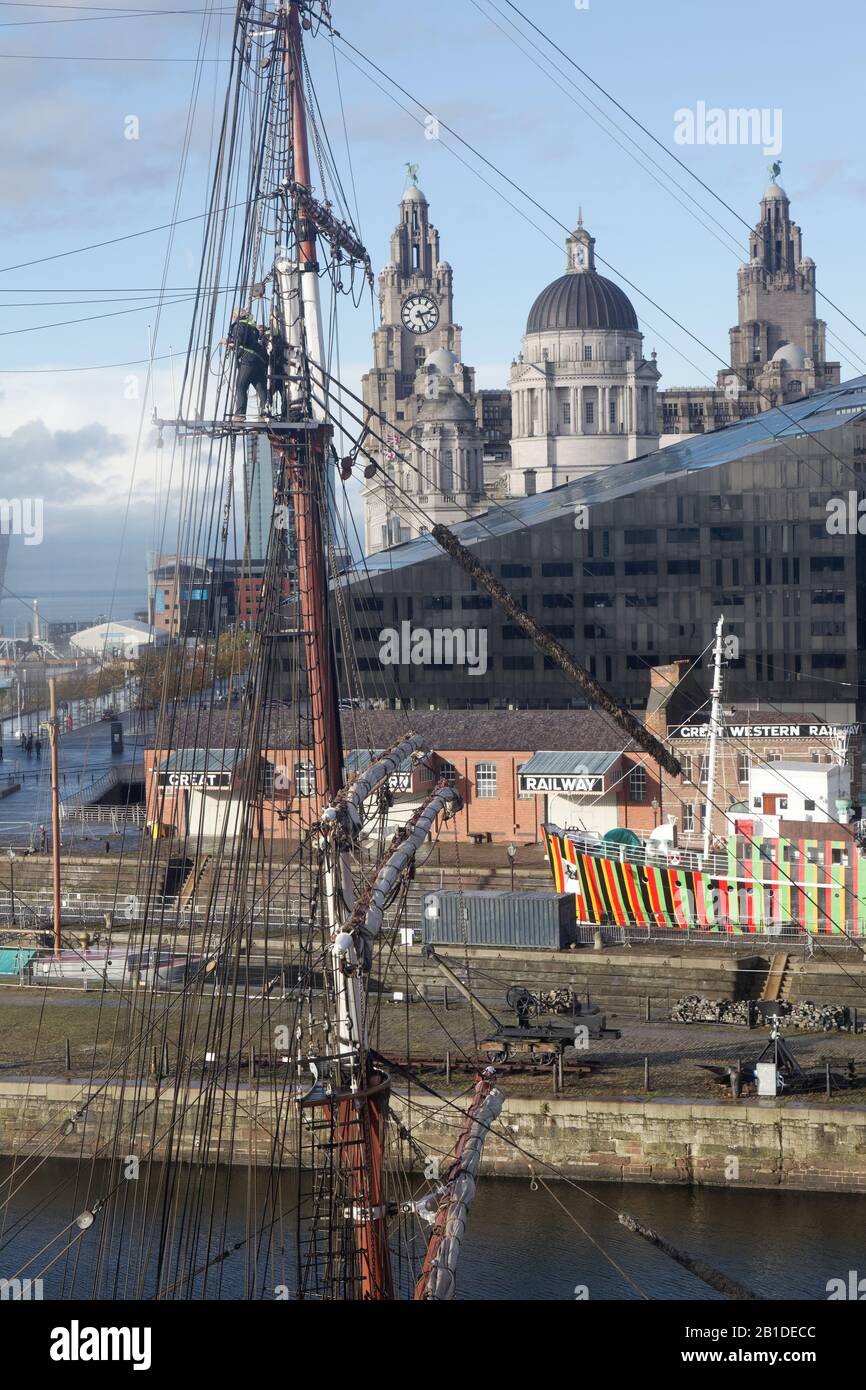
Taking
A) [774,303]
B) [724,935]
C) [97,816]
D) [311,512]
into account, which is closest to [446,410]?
[774,303]

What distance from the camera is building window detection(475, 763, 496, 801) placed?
39.9m

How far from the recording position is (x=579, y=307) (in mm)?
113625

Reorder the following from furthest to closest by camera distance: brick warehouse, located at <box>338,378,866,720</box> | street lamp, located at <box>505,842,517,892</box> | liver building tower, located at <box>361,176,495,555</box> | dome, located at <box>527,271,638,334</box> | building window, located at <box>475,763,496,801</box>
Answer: liver building tower, located at <box>361,176,495,555</box>, dome, located at <box>527,271,638,334</box>, brick warehouse, located at <box>338,378,866,720</box>, building window, located at <box>475,763,496,801</box>, street lamp, located at <box>505,842,517,892</box>

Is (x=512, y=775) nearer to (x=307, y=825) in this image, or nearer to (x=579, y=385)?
(x=307, y=825)

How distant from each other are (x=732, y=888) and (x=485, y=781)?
10784mm

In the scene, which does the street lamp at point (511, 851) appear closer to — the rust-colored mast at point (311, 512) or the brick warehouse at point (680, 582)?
the brick warehouse at point (680, 582)

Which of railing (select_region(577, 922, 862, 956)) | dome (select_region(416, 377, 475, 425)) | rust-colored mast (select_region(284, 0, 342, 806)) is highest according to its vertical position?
dome (select_region(416, 377, 475, 425))

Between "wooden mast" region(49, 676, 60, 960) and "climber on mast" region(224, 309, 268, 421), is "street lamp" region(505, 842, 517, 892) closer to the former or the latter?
"wooden mast" region(49, 676, 60, 960)

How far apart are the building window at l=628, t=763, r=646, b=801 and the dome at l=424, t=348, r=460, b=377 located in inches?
3846

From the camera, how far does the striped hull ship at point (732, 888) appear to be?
96.1 feet

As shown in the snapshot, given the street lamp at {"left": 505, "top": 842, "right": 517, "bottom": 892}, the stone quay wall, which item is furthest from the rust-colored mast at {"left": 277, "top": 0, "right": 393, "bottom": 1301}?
the street lamp at {"left": 505, "top": 842, "right": 517, "bottom": 892}

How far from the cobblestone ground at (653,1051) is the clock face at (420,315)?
122258 mm
